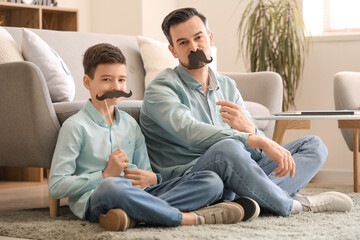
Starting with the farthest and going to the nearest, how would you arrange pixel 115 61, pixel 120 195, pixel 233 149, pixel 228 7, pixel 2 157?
pixel 228 7
pixel 2 157
pixel 115 61
pixel 233 149
pixel 120 195

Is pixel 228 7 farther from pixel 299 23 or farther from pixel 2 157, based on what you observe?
pixel 2 157

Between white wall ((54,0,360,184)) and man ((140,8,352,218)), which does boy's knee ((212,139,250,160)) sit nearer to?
man ((140,8,352,218))

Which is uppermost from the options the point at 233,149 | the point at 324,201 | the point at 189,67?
the point at 189,67

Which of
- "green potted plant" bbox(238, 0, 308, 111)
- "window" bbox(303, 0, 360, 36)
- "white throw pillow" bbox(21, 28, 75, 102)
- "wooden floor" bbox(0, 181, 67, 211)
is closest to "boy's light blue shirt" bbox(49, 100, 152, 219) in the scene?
"white throw pillow" bbox(21, 28, 75, 102)

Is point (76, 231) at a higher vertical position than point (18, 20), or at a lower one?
lower

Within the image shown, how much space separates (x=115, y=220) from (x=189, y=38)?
72 cm

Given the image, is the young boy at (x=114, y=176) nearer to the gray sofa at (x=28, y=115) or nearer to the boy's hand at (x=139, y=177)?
the boy's hand at (x=139, y=177)

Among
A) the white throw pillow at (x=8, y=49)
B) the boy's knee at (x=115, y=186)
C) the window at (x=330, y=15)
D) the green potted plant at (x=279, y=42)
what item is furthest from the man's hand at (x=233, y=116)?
the window at (x=330, y=15)

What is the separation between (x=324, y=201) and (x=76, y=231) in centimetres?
83

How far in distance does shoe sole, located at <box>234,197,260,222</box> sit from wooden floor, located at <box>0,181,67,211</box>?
3.51 feet

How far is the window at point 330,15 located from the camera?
452cm

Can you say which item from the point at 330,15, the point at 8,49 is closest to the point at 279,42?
the point at 330,15

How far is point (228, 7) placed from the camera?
4910 mm

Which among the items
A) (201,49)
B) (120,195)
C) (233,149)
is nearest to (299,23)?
(201,49)
